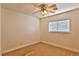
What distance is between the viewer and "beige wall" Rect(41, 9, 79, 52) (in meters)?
1.17

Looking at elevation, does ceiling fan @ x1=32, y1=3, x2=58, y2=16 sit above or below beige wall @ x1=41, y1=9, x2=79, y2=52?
above

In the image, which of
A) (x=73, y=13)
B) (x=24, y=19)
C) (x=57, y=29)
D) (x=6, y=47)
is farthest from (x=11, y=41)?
(x=73, y=13)

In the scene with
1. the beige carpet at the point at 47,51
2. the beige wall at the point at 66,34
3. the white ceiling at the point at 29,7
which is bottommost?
the beige carpet at the point at 47,51

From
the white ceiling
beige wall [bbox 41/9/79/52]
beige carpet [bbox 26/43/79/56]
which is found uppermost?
the white ceiling

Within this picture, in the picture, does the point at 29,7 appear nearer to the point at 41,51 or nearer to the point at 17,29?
the point at 17,29

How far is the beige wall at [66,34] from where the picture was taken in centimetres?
117

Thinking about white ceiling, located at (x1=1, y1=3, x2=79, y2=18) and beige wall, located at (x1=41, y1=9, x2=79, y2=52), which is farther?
beige wall, located at (x1=41, y1=9, x2=79, y2=52)

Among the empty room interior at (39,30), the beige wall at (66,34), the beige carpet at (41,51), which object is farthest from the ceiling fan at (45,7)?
the beige carpet at (41,51)

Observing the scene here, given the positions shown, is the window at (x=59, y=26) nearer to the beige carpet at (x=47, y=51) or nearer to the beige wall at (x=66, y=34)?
the beige wall at (x=66, y=34)

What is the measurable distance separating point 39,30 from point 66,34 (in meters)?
0.42

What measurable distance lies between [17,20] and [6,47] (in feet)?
1.39

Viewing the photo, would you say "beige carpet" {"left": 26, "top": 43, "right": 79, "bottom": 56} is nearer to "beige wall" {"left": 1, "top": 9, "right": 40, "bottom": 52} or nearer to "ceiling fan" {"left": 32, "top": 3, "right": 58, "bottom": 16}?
"beige wall" {"left": 1, "top": 9, "right": 40, "bottom": 52}

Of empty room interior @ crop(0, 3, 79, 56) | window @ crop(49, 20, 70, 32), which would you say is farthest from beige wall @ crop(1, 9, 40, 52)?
window @ crop(49, 20, 70, 32)

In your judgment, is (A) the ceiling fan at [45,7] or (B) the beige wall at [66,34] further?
(B) the beige wall at [66,34]
